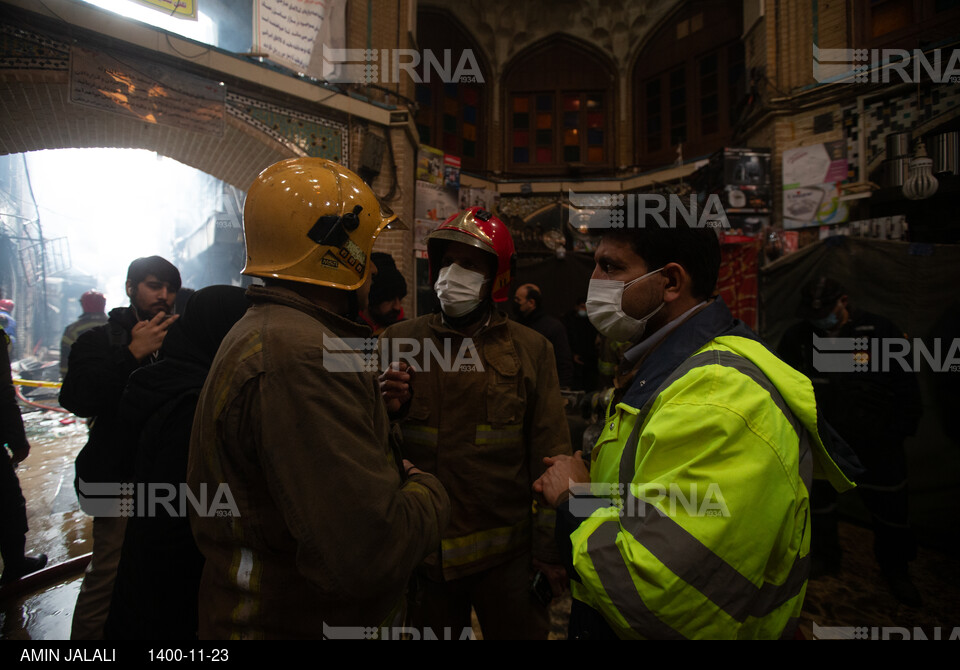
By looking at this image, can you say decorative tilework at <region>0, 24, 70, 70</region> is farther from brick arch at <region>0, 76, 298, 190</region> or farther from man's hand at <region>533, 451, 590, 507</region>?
man's hand at <region>533, 451, 590, 507</region>

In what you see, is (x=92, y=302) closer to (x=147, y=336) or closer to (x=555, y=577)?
(x=147, y=336)

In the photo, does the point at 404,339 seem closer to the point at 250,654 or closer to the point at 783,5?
the point at 250,654

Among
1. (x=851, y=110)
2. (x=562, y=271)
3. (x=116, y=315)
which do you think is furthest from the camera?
(x=562, y=271)

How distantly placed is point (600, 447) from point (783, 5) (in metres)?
9.20

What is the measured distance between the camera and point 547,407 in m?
2.00

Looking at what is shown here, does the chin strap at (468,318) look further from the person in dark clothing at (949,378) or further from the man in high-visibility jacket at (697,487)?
the person in dark clothing at (949,378)

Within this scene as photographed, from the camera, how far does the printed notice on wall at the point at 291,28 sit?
5621 mm

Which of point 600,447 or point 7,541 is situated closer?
point 600,447

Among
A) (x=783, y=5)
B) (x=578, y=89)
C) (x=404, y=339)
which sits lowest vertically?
(x=404, y=339)

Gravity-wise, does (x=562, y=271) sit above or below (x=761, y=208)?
below

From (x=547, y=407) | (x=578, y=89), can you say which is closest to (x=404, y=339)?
(x=547, y=407)

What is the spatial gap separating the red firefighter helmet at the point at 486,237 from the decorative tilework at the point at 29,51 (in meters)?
5.21

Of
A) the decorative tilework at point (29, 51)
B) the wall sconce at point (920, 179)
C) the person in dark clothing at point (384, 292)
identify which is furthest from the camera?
the wall sconce at point (920, 179)

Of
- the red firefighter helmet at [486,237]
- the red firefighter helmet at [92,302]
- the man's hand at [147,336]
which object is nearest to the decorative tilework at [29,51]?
the red firefighter helmet at [92,302]
